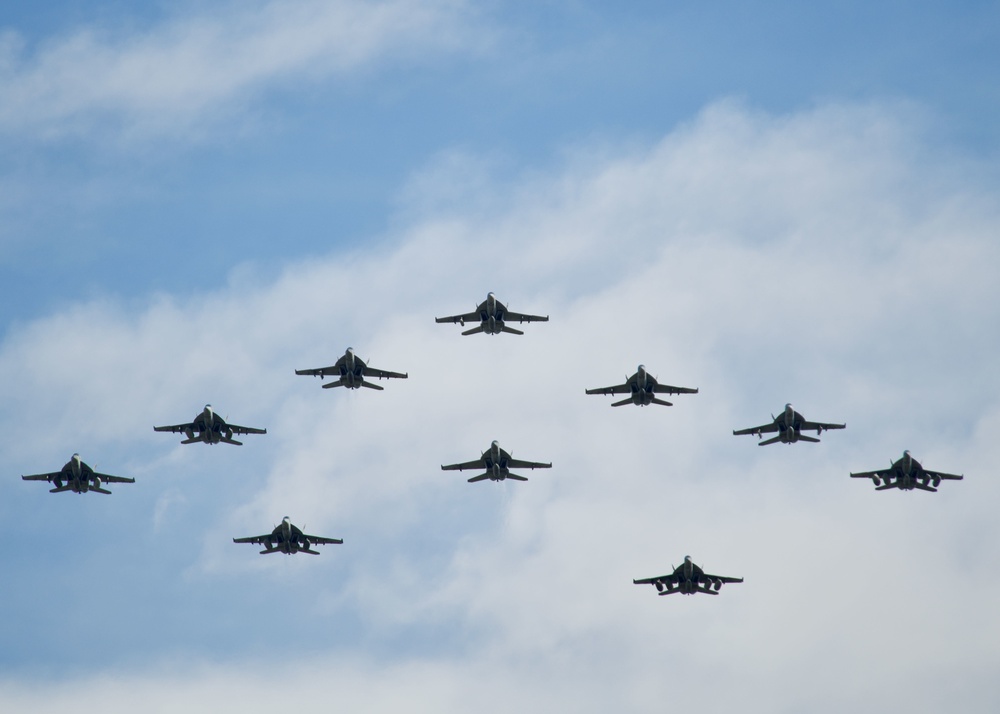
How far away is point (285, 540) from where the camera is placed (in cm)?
16050

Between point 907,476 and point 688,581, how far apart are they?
25170 millimetres

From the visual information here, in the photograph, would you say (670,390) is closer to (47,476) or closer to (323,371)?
(323,371)

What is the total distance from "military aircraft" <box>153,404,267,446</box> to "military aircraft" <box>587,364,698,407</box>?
39.6m

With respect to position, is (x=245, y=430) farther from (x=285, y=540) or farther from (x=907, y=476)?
(x=907, y=476)

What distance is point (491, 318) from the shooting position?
158m

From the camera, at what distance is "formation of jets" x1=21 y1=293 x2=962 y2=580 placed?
152m

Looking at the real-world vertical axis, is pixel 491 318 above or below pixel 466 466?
above

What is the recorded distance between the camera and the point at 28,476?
15575 cm

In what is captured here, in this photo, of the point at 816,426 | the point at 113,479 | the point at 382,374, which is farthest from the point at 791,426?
the point at 113,479

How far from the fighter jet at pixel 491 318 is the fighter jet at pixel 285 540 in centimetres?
2767

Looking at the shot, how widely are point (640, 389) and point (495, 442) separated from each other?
661 inches

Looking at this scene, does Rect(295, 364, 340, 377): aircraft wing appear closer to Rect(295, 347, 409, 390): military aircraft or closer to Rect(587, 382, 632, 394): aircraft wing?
Rect(295, 347, 409, 390): military aircraft

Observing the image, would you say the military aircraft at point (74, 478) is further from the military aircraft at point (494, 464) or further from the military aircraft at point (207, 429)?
the military aircraft at point (494, 464)

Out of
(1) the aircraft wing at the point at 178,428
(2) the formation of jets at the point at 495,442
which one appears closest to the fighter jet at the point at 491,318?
(2) the formation of jets at the point at 495,442
